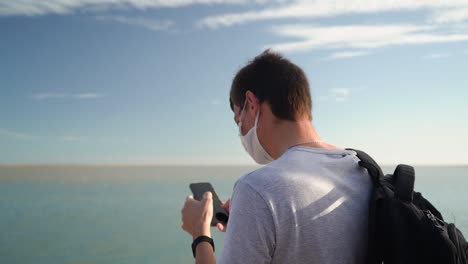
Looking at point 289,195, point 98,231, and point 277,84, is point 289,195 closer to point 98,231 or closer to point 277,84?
point 277,84

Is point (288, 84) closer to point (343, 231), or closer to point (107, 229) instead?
point (343, 231)

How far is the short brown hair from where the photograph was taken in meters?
1.97

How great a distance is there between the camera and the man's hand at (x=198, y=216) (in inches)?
80.1

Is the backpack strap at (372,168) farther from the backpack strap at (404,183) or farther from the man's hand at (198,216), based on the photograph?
the man's hand at (198,216)

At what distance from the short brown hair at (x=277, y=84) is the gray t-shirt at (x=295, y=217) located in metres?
0.31

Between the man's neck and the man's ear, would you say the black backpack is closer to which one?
the man's neck

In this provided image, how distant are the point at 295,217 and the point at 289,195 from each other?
8 centimetres

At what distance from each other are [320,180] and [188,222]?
751 mm

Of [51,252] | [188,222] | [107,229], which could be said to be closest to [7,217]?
[107,229]

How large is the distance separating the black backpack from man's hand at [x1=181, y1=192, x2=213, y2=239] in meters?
0.73

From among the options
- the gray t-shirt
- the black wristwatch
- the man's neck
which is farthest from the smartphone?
the gray t-shirt

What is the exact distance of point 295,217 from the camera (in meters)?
1.54

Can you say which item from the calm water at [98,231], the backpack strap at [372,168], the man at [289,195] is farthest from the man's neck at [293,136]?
the calm water at [98,231]

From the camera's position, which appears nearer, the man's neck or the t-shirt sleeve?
the t-shirt sleeve
